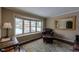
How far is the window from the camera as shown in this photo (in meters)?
1.29

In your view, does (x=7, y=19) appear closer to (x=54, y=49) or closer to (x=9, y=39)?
(x=9, y=39)

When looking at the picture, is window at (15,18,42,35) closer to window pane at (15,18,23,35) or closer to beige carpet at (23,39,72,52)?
window pane at (15,18,23,35)

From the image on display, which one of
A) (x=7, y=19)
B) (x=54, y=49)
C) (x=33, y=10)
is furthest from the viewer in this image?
(x=54, y=49)

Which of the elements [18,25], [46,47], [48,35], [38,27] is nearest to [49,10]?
[38,27]

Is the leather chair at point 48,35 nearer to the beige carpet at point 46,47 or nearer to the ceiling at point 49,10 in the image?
the beige carpet at point 46,47

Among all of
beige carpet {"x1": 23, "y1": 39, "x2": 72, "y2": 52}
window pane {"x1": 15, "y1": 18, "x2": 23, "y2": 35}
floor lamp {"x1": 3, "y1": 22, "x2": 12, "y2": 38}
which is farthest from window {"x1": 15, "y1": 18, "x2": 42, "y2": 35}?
beige carpet {"x1": 23, "y1": 39, "x2": 72, "y2": 52}

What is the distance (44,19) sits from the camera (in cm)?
147

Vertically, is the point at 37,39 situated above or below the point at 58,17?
below

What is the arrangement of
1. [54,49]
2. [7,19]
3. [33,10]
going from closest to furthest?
[7,19]
[33,10]
[54,49]

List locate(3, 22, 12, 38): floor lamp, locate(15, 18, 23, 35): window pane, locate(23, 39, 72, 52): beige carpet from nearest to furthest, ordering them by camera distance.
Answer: locate(3, 22, 12, 38): floor lamp < locate(15, 18, 23, 35): window pane < locate(23, 39, 72, 52): beige carpet
